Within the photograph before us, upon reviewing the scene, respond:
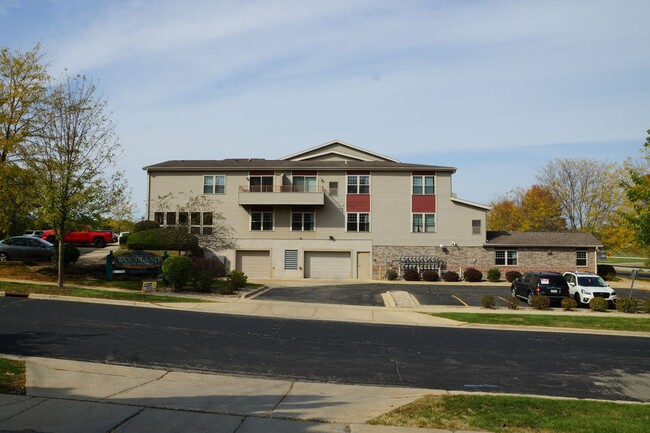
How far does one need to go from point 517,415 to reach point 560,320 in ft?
45.0

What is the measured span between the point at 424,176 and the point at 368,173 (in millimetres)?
4561

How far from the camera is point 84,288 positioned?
23.5m

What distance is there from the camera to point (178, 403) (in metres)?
7.93

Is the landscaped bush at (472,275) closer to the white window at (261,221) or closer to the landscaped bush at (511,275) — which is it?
the landscaped bush at (511,275)

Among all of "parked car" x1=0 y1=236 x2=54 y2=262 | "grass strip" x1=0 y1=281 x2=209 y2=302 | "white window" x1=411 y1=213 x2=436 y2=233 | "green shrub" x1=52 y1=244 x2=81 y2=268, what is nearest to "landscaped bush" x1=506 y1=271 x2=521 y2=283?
"white window" x1=411 y1=213 x2=436 y2=233

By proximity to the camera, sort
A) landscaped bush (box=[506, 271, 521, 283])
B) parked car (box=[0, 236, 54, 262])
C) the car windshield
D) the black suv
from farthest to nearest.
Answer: landscaped bush (box=[506, 271, 521, 283]) → parked car (box=[0, 236, 54, 262]) → the car windshield → the black suv

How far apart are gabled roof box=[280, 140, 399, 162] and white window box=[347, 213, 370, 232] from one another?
6.39m

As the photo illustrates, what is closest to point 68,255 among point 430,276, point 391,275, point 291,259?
point 291,259

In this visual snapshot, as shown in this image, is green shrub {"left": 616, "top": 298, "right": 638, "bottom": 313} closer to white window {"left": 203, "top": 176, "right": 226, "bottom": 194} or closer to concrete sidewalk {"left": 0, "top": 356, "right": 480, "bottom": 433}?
concrete sidewalk {"left": 0, "top": 356, "right": 480, "bottom": 433}

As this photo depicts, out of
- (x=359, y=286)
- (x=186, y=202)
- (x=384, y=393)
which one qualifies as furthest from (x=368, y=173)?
(x=384, y=393)

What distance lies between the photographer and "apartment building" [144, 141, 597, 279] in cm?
3972

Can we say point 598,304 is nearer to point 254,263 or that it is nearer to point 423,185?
point 423,185

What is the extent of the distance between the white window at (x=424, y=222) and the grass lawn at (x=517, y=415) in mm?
31446

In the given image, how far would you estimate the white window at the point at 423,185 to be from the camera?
1588 inches
